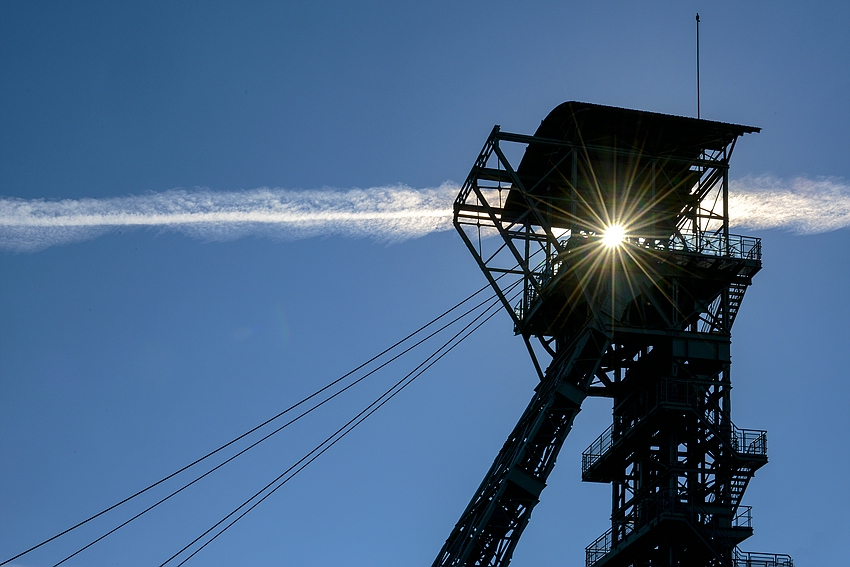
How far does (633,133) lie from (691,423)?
1124cm

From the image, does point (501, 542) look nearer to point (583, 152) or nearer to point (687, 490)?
point (687, 490)

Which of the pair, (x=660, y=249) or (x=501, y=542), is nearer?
(x=501, y=542)

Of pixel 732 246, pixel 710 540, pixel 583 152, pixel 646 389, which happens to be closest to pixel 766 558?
pixel 710 540

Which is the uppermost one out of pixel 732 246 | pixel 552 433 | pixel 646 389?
pixel 732 246

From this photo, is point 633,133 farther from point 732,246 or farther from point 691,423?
point 691,423

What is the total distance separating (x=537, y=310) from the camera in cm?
6116

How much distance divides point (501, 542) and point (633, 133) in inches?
647

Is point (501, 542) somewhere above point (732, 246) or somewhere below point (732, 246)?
below

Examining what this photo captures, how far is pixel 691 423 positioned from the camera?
199ft

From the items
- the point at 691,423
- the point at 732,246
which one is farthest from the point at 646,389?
the point at 732,246

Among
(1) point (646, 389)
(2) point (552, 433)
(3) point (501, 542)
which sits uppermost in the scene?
(1) point (646, 389)

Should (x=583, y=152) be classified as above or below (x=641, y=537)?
above

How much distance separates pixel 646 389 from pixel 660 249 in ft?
18.4

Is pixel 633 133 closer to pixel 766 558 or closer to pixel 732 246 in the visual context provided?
pixel 732 246
